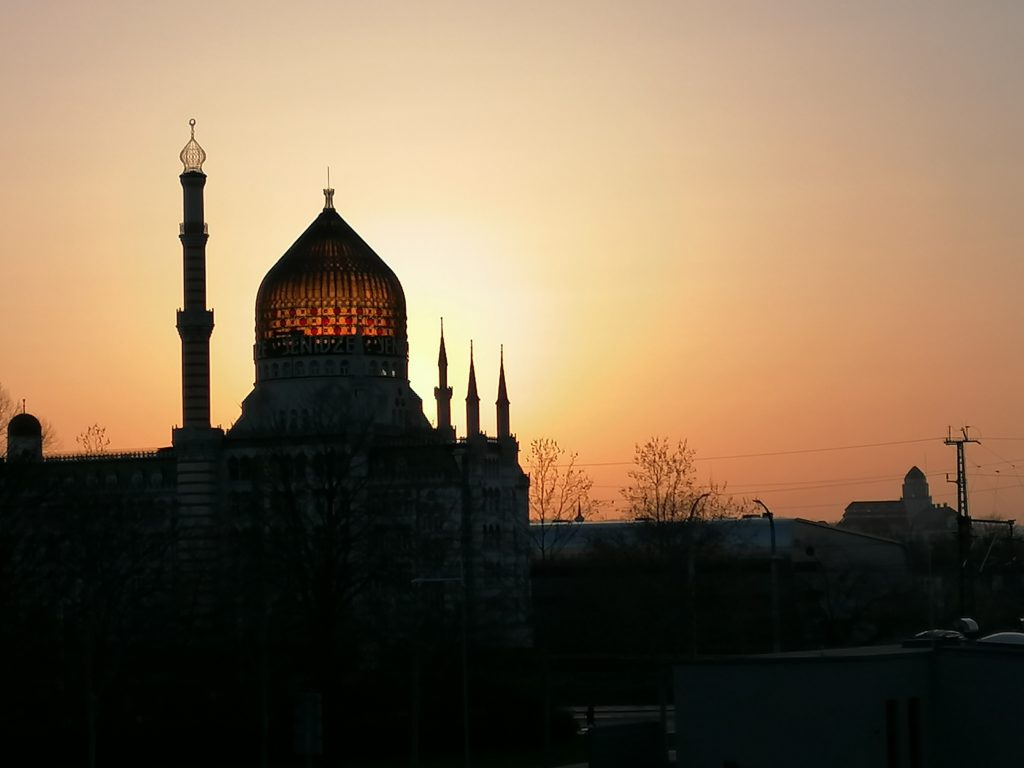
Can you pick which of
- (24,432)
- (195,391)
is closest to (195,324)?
(195,391)

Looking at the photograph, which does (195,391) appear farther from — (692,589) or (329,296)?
(692,589)

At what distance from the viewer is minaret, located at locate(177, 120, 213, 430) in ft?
290

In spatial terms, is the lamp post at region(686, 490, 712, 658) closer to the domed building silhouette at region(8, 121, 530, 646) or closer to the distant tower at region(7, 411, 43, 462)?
the domed building silhouette at region(8, 121, 530, 646)

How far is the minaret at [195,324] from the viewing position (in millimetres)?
88500

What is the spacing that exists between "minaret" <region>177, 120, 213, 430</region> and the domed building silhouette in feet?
0.19

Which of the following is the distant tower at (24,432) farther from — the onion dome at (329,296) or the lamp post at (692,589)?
the lamp post at (692,589)

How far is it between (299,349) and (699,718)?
6462 cm

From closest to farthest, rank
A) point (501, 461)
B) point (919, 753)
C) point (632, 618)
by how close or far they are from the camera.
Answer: point (919, 753)
point (632, 618)
point (501, 461)

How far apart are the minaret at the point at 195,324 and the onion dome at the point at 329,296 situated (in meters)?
5.29

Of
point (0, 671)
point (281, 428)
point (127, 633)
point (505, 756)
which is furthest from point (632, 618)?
point (0, 671)

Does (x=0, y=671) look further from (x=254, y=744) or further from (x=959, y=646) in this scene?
(x=959, y=646)

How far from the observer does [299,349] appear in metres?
93.6

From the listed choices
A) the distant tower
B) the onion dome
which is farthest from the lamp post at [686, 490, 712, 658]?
the distant tower

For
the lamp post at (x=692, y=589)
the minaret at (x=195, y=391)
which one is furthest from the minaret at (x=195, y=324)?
the lamp post at (x=692, y=589)
